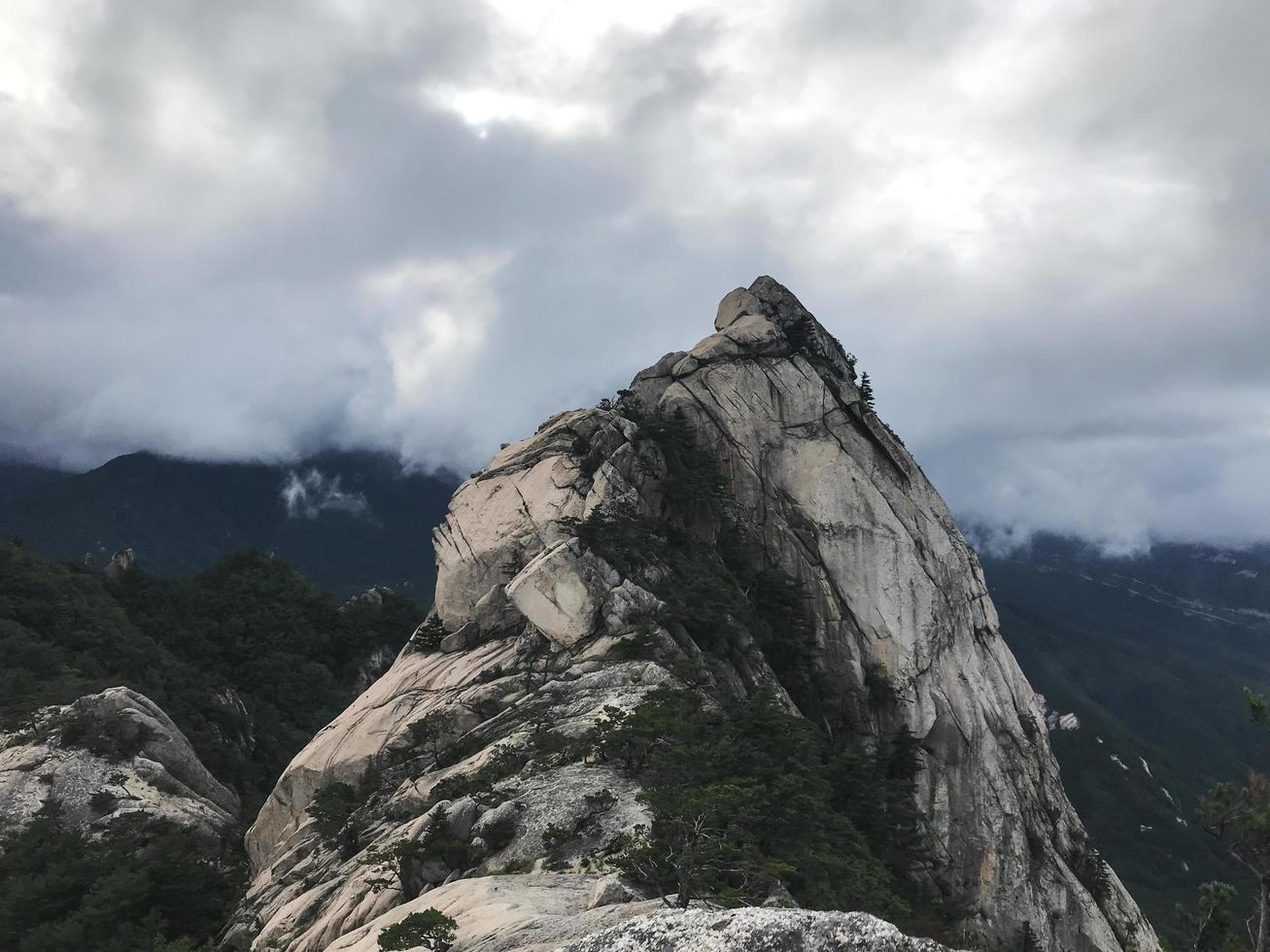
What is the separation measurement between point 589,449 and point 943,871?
4239 centimetres

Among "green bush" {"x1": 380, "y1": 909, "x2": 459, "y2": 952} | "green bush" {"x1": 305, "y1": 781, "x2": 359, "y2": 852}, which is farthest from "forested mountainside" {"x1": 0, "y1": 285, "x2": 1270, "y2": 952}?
"green bush" {"x1": 380, "y1": 909, "x2": 459, "y2": 952}

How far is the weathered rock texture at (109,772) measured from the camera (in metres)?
54.0

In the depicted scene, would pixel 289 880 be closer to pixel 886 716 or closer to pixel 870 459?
pixel 886 716

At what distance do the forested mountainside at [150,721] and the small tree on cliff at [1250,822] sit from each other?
39992 mm

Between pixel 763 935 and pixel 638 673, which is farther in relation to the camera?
pixel 638 673

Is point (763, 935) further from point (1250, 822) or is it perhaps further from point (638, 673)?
point (638, 673)

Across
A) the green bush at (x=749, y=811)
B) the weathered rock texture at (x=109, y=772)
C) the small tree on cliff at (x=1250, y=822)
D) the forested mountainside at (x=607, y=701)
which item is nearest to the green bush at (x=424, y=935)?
the forested mountainside at (x=607, y=701)

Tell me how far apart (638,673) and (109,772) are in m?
40.2

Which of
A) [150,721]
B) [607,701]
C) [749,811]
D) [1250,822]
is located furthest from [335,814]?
[1250,822]

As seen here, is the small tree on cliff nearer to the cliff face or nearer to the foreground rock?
the cliff face

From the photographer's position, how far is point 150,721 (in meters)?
63.3

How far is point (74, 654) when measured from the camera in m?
92.2

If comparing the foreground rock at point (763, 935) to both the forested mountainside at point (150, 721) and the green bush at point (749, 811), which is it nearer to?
the green bush at point (749, 811)

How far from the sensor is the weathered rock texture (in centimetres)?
5403
